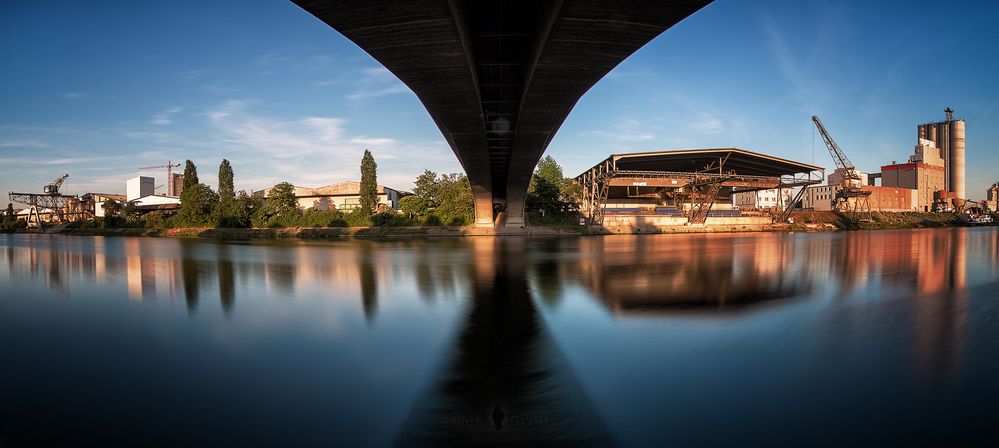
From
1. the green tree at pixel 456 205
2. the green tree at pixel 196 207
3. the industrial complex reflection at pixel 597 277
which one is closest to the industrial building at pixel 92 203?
the green tree at pixel 196 207

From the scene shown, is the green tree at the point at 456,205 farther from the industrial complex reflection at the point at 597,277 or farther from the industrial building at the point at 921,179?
the industrial building at the point at 921,179

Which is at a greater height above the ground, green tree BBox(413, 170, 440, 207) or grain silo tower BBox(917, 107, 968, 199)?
grain silo tower BBox(917, 107, 968, 199)

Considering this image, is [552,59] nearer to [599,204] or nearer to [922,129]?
[599,204]

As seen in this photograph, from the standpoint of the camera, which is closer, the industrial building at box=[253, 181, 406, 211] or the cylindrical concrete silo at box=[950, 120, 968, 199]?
the industrial building at box=[253, 181, 406, 211]

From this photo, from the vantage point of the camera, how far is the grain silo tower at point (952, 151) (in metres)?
105

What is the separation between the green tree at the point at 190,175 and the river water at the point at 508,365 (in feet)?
193

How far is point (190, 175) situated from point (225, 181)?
27.5 feet

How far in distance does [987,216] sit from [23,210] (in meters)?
192

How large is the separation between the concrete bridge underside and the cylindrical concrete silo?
14294 centimetres

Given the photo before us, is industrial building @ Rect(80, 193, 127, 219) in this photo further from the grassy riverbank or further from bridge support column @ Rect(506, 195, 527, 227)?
the grassy riverbank

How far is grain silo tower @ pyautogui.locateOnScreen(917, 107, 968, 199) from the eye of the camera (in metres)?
105

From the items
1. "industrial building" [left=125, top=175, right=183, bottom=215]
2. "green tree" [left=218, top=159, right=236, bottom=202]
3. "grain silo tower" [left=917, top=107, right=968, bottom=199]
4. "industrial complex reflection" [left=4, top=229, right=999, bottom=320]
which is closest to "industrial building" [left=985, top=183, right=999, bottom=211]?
"grain silo tower" [left=917, top=107, right=968, bottom=199]

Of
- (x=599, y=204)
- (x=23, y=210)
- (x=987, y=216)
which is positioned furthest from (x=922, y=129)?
(x=23, y=210)

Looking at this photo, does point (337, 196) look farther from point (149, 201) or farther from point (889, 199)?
point (889, 199)
